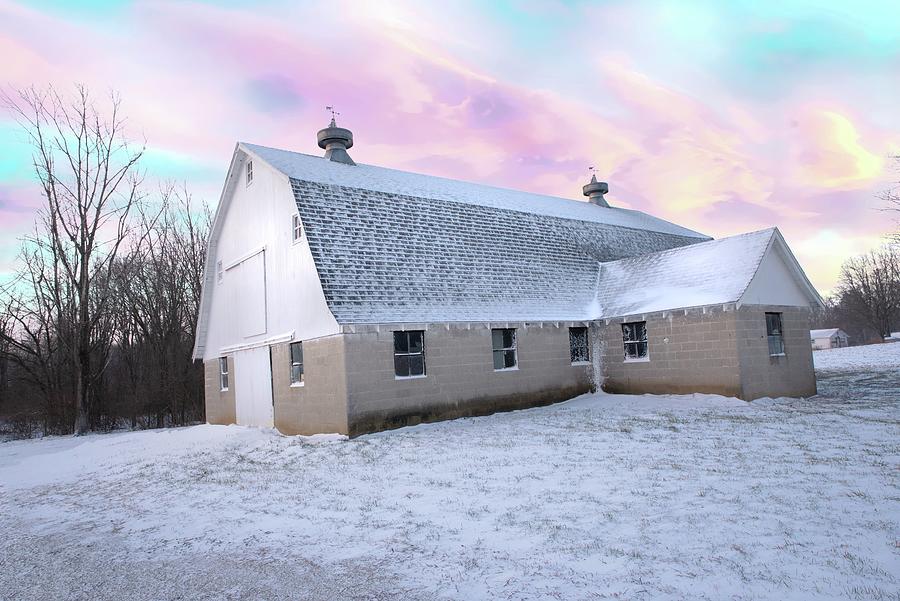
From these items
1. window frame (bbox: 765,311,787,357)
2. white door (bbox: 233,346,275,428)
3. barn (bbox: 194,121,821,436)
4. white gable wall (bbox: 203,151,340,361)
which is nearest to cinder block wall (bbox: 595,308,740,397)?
barn (bbox: 194,121,821,436)

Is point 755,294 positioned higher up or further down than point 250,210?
further down

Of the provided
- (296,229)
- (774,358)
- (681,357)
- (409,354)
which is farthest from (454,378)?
(774,358)

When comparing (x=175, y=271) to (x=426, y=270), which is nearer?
(x=426, y=270)

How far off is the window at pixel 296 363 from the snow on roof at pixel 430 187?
185 inches

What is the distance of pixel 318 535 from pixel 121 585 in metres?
2.03

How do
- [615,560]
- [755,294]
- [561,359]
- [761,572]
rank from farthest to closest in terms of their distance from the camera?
[561,359]
[755,294]
[615,560]
[761,572]

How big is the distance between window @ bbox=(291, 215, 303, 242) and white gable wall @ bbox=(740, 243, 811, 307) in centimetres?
1208

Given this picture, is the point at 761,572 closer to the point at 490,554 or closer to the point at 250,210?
the point at 490,554

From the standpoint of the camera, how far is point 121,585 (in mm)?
5973

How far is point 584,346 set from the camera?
781 inches

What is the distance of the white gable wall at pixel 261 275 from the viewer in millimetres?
15883

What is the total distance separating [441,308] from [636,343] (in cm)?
652

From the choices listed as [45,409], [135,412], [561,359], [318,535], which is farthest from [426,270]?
[45,409]

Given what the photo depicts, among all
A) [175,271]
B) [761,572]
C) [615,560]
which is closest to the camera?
[761,572]
